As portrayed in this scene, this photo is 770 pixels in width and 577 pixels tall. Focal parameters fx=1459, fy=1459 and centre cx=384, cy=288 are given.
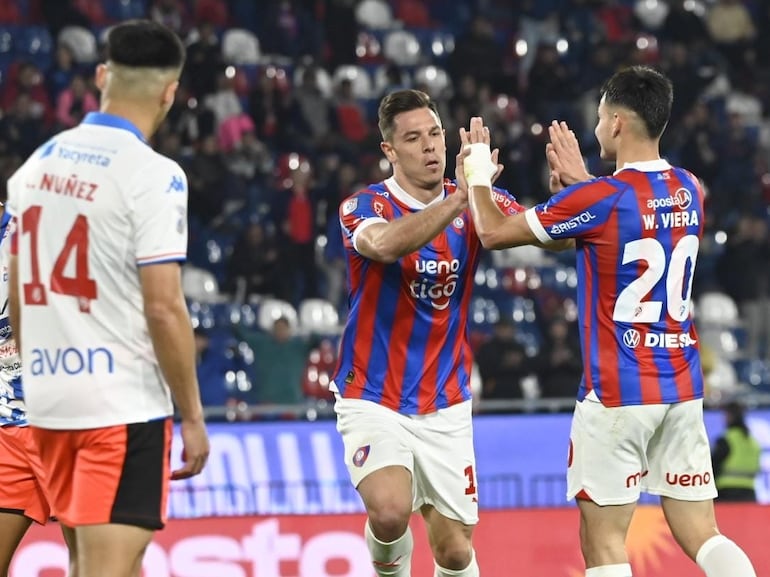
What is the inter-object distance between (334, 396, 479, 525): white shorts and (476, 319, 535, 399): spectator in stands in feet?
21.7

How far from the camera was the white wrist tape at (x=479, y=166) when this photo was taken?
6.47 m

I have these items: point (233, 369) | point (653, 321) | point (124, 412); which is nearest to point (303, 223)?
point (233, 369)

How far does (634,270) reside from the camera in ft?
20.6

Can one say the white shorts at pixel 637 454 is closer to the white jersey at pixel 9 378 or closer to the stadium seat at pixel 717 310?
the white jersey at pixel 9 378

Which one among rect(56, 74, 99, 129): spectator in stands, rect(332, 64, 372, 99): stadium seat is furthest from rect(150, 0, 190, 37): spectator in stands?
rect(56, 74, 99, 129): spectator in stands

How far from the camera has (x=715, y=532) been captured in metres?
6.35

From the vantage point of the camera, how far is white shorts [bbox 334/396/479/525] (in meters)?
6.66

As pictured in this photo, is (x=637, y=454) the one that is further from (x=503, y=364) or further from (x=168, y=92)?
(x=503, y=364)

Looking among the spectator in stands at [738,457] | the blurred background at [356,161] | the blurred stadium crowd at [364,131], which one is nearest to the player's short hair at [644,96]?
the blurred background at [356,161]

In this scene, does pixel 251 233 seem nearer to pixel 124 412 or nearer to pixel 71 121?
pixel 71 121

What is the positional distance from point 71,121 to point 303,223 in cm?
285

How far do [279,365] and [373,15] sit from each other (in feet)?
25.9

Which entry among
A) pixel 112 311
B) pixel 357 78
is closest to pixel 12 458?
pixel 112 311

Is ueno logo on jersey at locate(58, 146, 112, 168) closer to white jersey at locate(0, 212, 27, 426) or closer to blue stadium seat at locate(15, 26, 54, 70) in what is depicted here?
white jersey at locate(0, 212, 27, 426)
